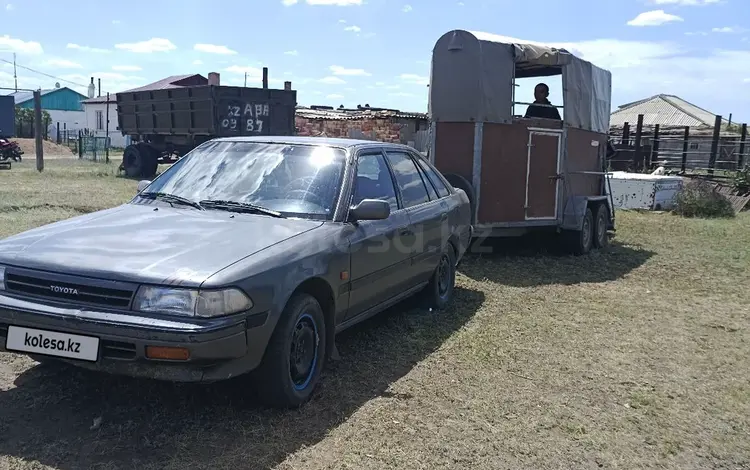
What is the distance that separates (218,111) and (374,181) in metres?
14.2

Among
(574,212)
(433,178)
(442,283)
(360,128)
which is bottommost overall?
(442,283)

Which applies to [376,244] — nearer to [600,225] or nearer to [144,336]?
[144,336]

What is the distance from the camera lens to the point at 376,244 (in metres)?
4.64

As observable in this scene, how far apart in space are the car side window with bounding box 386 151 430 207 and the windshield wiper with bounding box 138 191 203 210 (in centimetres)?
166

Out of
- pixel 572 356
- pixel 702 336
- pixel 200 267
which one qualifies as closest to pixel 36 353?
Answer: pixel 200 267

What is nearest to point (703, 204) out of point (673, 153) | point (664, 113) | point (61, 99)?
point (673, 153)

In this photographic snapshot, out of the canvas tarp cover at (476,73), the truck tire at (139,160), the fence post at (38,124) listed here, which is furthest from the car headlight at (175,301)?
the fence post at (38,124)

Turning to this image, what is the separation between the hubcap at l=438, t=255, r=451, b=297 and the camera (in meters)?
6.19

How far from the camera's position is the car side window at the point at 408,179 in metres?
5.38

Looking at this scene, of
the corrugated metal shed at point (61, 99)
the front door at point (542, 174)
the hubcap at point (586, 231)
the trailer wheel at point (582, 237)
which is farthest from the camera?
the corrugated metal shed at point (61, 99)

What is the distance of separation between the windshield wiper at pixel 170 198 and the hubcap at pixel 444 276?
2.52 metres

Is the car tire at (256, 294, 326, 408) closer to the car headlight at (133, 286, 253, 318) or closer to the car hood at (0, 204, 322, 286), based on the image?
the car hood at (0, 204, 322, 286)

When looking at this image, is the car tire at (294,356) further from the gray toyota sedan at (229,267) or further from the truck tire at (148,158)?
the truck tire at (148,158)

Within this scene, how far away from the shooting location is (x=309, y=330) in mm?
3914
